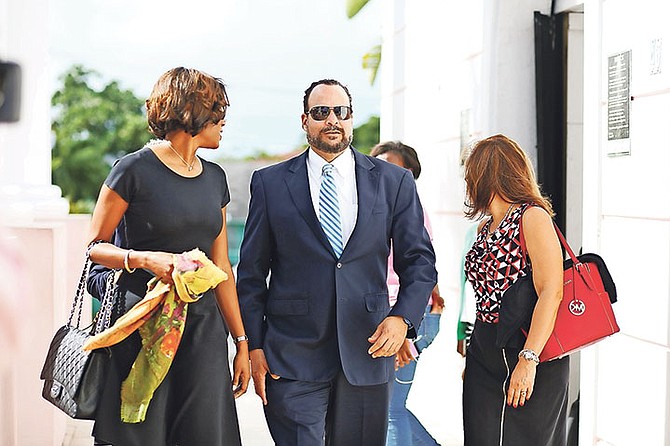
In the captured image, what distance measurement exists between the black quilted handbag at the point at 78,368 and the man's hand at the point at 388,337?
970mm

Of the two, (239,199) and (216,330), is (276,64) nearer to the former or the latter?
(239,199)

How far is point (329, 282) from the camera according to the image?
3.44 m

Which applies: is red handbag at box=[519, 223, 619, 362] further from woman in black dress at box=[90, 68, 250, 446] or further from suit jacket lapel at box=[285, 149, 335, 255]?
woman in black dress at box=[90, 68, 250, 446]

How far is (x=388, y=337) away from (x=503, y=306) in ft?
1.38

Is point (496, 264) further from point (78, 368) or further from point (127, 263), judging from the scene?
point (78, 368)

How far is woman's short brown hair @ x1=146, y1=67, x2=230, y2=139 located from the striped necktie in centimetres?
60

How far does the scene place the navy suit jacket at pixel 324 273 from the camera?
343cm

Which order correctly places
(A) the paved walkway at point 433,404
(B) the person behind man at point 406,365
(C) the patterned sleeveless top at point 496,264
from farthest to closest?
(A) the paved walkway at point 433,404
(B) the person behind man at point 406,365
(C) the patterned sleeveless top at point 496,264

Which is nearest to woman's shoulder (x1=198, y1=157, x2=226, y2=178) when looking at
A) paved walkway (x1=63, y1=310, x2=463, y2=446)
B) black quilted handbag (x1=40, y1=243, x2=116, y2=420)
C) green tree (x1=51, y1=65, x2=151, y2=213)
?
black quilted handbag (x1=40, y1=243, x2=116, y2=420)

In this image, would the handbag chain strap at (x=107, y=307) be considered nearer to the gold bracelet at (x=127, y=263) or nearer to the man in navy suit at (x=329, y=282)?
the gold bracelet at (x=127, y=263)

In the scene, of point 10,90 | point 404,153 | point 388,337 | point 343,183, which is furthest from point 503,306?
point 10,90

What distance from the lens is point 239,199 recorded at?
133 ft

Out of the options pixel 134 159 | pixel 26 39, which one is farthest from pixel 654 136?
pixel 26 39

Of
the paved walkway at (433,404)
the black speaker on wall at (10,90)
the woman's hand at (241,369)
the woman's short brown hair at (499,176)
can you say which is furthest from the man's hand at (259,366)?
the black speaker on wall at (10,90)
